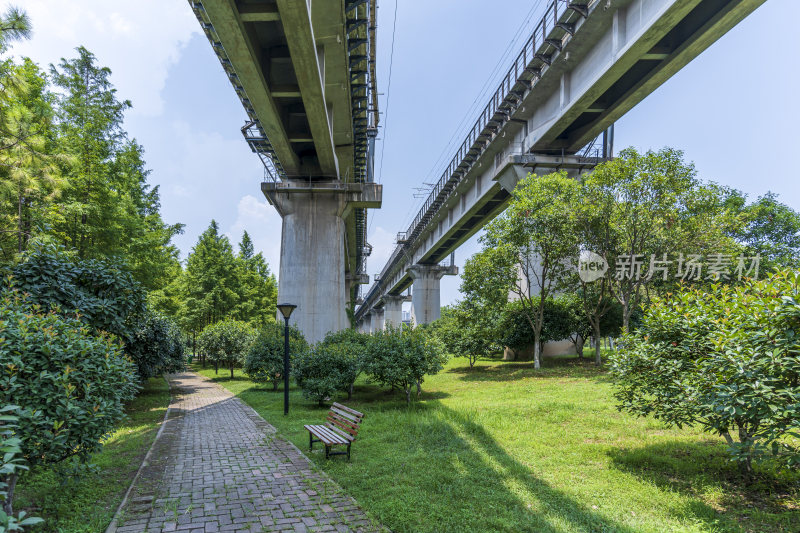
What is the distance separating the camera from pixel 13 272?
26.5ft

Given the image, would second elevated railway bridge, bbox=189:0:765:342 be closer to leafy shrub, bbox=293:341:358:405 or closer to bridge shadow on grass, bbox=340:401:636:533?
leafy shrub, bbox=293:341:358:405

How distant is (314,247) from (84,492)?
15.2 metres

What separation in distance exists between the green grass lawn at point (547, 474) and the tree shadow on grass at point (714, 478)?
16 mm

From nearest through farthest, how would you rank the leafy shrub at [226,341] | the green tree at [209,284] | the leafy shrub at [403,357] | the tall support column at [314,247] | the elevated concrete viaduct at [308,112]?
1. the elevated concrete viaduct at [308,112]
2. the leafy shrub at [403,357]
3. the tall support column at [314,247]
4. the leafy shrub at [226,341]
5. the green tree at [209,284]

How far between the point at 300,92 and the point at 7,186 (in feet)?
24.6

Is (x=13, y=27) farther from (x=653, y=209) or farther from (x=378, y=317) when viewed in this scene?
(x=378, y=317)

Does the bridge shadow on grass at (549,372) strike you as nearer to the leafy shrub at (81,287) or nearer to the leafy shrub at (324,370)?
the leafy shrub at (324,370)

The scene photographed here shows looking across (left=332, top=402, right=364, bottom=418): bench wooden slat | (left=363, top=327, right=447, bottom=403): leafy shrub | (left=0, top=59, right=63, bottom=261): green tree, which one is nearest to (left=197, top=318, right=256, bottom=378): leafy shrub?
(left=0, top=59, right=63, bottom=261): green tree

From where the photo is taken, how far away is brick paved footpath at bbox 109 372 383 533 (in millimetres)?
4441

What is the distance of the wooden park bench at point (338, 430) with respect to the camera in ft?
21.7

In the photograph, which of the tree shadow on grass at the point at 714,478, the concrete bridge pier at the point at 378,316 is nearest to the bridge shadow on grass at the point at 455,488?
the tree shadow on grass at the point at 714,478

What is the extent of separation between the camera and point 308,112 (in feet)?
43.2

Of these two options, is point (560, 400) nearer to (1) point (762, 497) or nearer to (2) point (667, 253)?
(1) point (762, 497)

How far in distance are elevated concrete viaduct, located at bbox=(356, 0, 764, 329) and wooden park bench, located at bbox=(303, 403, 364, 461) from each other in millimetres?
12563
